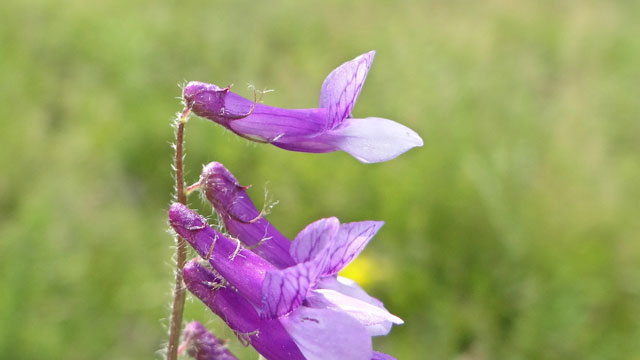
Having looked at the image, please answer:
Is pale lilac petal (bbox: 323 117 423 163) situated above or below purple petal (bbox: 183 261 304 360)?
above

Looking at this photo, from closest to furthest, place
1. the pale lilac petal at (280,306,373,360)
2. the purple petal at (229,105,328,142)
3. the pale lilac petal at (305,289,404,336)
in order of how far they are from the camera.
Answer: the pale lilac petal at (280,306,373,360), the pale lilac petal at (305,289,404,336), the purple petal at (229,105,328,142)

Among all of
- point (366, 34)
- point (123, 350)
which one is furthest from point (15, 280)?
point (366, 34)

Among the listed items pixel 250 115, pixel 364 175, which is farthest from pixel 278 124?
pixel 364 175

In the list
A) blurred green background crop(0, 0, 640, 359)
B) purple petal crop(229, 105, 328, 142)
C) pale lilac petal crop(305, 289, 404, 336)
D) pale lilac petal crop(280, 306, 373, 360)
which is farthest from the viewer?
blurred green background crop(0, 0, 640, 359)

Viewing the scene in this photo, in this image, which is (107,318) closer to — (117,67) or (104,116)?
(104,116)

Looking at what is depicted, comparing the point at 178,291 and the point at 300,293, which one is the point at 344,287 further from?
the point at 178,291

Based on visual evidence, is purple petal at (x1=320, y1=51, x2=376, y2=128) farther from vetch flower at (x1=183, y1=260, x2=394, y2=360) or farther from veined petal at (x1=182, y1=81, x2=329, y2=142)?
vetch flower at (x1=183, y1=260, x2=394, y2=360)

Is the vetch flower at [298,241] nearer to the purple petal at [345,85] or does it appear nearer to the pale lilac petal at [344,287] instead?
the pale lilac petal at [344,287]

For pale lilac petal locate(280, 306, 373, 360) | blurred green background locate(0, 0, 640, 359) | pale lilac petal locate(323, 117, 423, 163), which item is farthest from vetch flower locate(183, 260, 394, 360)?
blurred green background locate(0, 0, 640, 359)
